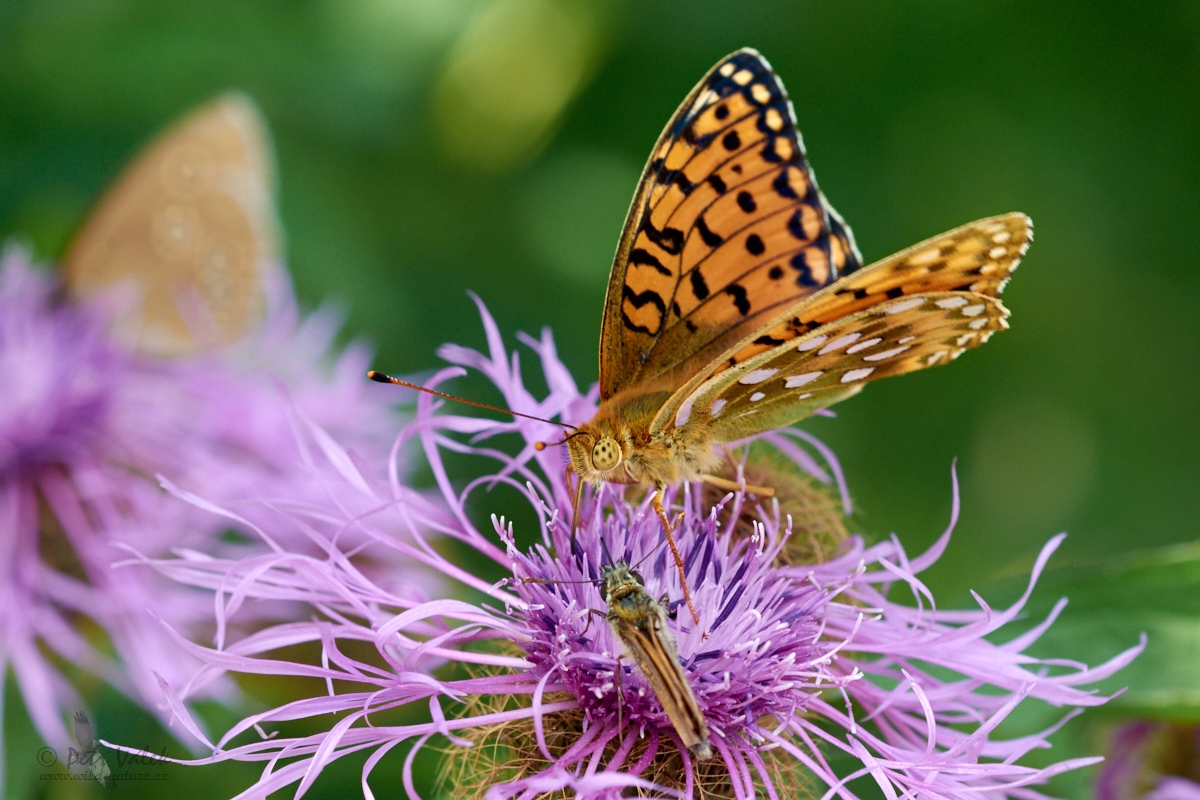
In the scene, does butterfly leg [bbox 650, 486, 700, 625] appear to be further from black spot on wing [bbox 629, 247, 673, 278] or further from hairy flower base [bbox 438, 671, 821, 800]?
black spot on wing [bbox 629, 247, 673, 278]

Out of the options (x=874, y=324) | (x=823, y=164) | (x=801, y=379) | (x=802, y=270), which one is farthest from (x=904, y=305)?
(x=823, y=164)

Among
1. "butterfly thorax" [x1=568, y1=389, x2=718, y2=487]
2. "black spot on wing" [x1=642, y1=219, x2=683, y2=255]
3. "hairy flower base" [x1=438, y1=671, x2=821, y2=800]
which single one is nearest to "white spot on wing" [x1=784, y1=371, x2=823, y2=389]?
"butterfly thorax" [x1=568, y1=389, x2=718, y2=487]

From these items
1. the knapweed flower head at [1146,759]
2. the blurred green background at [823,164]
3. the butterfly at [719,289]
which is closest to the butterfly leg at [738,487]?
the butterfly at [719,289]

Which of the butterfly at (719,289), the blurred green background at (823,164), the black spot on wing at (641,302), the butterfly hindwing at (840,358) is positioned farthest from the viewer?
Answer: the blurred green background at (823,164)

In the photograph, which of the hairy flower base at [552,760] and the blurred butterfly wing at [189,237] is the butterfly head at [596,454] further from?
the blurred butterfly wing at [189,237]

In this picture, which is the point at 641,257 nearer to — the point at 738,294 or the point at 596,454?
the point at 738,294

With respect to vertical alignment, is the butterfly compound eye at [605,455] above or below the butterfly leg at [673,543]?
above
